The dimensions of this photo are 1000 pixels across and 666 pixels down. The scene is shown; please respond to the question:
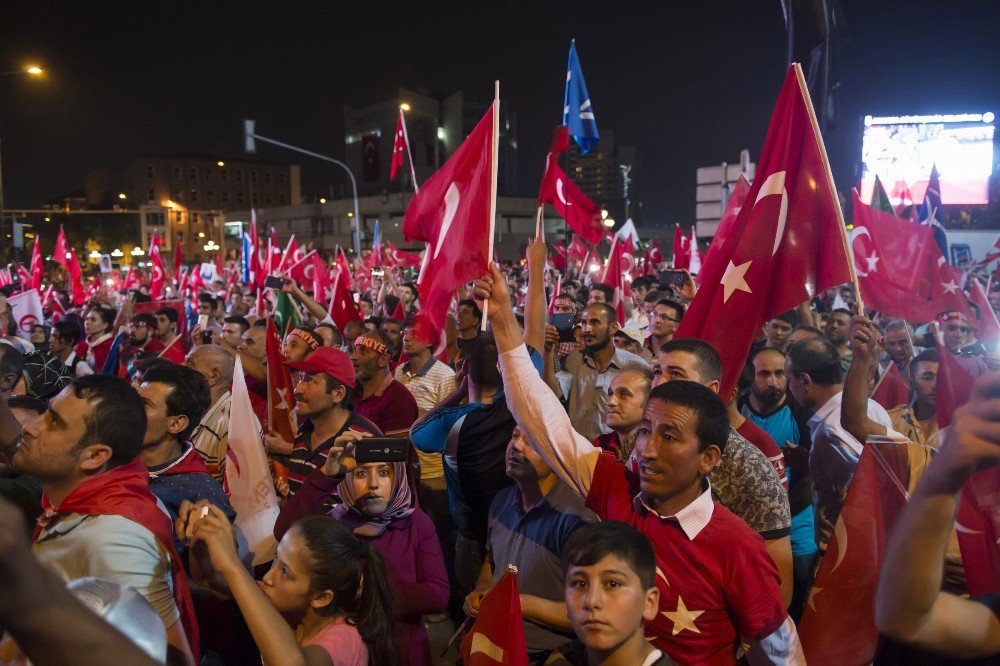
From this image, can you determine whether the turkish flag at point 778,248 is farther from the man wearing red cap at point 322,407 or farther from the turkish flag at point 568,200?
the turkish flag at point 568,200

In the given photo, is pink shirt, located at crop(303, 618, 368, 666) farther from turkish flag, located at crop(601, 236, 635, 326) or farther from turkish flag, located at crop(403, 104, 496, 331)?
turkish flag, located at crop(601, 236, 635, 326)

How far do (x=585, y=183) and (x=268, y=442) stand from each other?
14395cm

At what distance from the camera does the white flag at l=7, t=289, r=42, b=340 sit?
1061cm

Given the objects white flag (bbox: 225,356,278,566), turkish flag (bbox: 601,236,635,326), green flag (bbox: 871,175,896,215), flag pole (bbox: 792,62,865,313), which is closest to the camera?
flag pole (bbox: 792,62,865,313)

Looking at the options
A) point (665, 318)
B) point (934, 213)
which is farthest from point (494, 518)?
point (934, 213)

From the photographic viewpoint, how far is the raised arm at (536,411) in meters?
3.04

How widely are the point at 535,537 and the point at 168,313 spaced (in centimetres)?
692

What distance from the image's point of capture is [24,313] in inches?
420

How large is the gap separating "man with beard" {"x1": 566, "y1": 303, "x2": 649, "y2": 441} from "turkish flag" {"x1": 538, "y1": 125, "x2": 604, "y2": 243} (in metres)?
4.30

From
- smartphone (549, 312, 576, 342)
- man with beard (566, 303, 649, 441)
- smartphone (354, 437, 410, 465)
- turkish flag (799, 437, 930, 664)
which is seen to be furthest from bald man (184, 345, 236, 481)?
turkish flag (799, 437, 930, 664)

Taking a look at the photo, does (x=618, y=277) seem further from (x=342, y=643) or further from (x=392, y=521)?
(x=342, y=643)

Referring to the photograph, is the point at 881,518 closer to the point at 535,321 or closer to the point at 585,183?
the point at 535,321

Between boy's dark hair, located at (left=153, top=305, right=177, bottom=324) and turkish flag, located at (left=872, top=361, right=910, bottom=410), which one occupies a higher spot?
boy's dark hair, located at (left=153, top=305, right=177, bottom=324)

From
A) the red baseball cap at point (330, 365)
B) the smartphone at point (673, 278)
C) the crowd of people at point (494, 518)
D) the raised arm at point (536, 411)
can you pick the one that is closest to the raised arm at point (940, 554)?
the crowd of people at point (494, 518)
